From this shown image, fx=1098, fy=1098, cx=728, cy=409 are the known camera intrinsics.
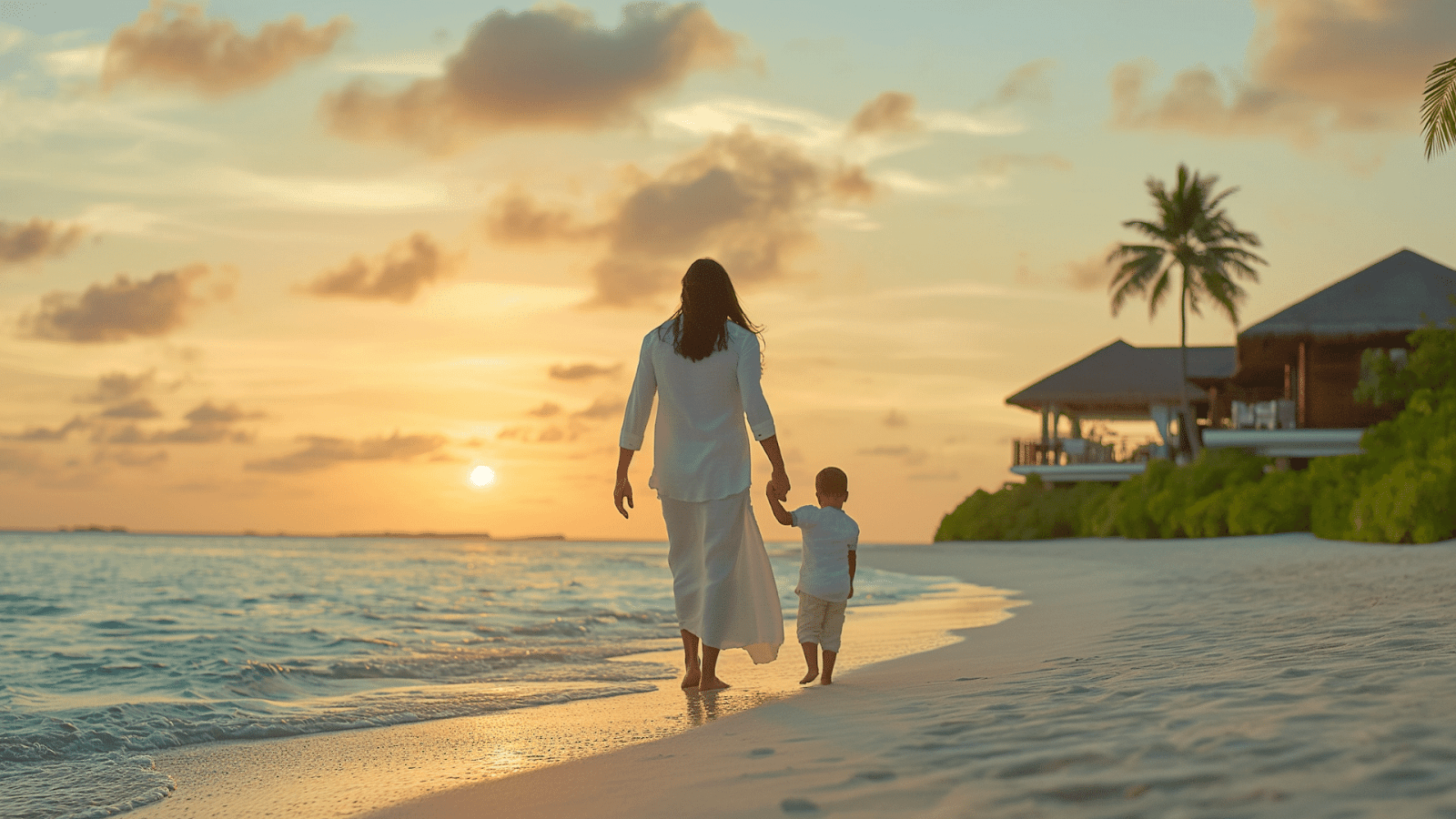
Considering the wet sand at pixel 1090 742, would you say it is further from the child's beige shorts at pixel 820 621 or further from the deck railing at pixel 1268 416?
the deck railing at pixel 1268 416

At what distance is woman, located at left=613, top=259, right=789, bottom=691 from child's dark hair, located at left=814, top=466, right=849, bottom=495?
0.47 m

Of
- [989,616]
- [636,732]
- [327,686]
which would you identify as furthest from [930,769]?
[989,616]

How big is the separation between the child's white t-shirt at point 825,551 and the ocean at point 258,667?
4.02 ft

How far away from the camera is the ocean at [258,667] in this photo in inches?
190

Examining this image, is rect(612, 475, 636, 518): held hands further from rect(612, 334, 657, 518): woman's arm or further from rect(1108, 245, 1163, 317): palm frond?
rect(1108, 245, 1163, 317): palm frond

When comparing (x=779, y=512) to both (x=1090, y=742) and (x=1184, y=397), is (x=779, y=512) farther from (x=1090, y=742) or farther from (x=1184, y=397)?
(x=1184, y=397)

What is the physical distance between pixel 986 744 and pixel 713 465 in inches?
95.3

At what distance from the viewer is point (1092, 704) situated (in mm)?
3619

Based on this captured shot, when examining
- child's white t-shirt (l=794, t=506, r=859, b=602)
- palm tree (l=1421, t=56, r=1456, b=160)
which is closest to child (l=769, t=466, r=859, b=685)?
child's white t-shirt (l=794, t=506, r=859, b=602)

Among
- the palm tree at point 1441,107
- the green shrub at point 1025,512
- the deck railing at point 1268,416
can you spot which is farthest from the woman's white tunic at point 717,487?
the green shrub at point 1025,512

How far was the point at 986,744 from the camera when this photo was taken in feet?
10.3

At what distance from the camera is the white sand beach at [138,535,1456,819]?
99.8 inches

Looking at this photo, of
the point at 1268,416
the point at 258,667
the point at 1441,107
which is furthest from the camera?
the point at 1268,416

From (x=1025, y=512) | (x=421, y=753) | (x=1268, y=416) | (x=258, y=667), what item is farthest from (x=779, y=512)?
(x=1025, y=512)
